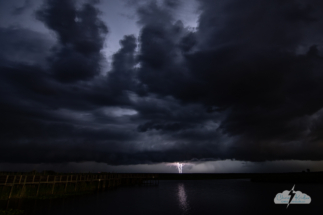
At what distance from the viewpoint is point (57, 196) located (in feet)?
133

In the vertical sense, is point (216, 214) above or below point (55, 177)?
below

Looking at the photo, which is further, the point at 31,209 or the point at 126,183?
the point at 126,183

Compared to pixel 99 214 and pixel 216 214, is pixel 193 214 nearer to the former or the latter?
pixel 216 214

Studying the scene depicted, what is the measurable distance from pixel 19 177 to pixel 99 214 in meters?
17.8

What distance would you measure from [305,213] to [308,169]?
167m

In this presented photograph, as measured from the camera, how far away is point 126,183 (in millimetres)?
91438

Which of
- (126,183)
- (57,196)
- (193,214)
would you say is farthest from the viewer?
(126,183)

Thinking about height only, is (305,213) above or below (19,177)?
below

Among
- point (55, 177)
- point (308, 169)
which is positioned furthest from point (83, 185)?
point (308, 169)

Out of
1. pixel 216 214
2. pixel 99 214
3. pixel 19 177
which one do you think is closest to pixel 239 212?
pixel 216 214

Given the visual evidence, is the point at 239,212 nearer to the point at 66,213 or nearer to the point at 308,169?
the point at 66,213

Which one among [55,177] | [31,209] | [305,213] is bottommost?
[305,213]

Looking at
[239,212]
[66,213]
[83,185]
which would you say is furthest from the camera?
[83,185]

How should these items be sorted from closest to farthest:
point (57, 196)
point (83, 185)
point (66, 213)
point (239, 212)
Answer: point (66, 213) → point (239, 212) → point (57, 196) → point (83, 185)
